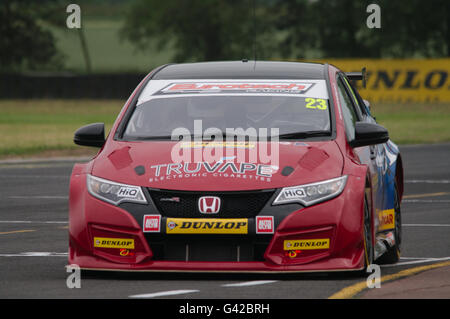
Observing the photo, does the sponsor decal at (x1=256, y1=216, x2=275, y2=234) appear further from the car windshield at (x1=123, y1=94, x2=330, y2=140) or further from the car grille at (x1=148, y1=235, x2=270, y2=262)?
the car windshield at (x1=123, y1=94, x2=330, y2=140)

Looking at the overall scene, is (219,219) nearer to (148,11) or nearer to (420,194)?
(420,194)

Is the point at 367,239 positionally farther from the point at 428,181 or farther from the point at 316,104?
the point at 428,181

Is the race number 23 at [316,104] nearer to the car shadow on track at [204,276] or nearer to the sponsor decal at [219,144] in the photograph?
the sponsor decal at [219,144]

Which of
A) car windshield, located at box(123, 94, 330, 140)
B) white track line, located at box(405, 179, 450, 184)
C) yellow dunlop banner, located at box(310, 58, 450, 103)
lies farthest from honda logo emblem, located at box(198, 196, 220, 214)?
yellow dunlop banner, located at box(310, 58, 450, 103)

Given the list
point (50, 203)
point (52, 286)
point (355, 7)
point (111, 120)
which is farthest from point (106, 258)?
point (355, 7)

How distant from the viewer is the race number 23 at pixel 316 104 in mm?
8477

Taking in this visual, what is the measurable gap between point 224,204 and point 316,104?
4.92 ft

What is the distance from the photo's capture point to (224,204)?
7.36 m

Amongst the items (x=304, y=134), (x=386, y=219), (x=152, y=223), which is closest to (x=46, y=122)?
(x=386, y=219)

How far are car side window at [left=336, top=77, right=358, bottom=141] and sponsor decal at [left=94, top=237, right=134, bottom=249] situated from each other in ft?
5.93

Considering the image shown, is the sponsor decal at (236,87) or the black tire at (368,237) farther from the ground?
the sponsor decal at (236,87)

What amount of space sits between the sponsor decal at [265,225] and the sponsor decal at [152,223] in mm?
631

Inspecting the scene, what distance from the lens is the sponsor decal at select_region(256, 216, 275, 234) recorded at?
7.32 metres

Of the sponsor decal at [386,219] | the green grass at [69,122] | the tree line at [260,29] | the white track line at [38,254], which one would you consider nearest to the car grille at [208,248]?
the sponsor decal at [386,219]
